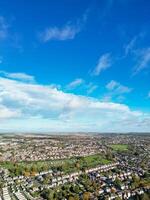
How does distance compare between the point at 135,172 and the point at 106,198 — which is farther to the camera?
the point at 135,172

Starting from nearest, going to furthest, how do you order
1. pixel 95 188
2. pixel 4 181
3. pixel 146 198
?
1. pixel 146 198
2. pixel 95 188
3. pixel 4 181

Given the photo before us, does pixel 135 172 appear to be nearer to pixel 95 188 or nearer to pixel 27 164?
pixel 95 188

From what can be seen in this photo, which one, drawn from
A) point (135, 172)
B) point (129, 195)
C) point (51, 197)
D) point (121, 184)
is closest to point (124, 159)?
point (135, 172)

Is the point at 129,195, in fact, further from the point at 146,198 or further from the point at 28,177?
the point at 28,177

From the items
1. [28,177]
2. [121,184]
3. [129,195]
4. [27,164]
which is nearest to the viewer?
[129,195]

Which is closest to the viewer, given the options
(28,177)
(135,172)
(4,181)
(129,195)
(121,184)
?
(129,195)

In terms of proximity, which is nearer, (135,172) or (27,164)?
(135,172)

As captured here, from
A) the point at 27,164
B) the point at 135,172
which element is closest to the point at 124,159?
the point at 135,172

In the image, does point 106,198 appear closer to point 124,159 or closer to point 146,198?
point 146,198

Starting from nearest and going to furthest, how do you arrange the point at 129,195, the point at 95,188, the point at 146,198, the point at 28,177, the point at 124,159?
the point at 146,198
the point at 129,195
the point at 95,188
the point at 28,177
the point at 124,159
